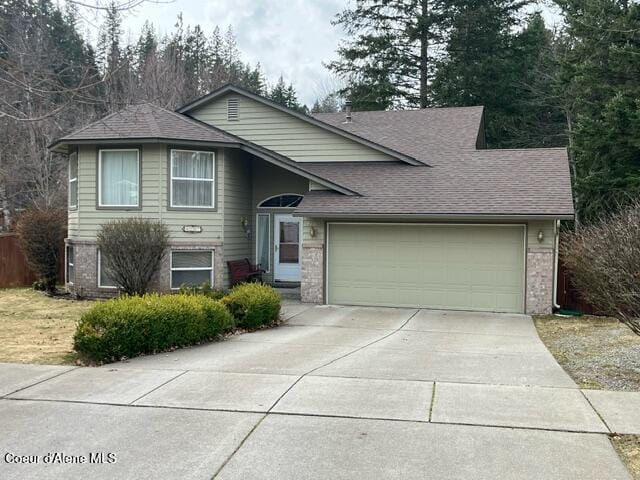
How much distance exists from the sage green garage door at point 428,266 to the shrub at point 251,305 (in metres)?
3.78

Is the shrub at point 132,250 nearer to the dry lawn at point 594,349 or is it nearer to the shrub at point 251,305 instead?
the shrub at point 251,305

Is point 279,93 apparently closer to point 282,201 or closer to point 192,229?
point 282,201

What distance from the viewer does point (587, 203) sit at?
23656mm

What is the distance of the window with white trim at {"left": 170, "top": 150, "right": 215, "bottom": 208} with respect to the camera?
15492 mm

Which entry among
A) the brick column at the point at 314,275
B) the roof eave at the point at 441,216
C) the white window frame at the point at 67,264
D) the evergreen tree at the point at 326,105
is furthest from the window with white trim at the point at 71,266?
the evergreen tree at the point at 326,105

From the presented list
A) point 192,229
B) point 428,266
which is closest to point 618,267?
point 428,266

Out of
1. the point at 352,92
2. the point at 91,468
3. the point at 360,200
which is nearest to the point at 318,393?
the point at 91,468

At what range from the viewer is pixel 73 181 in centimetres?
1664

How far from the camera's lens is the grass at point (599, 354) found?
5.33 m

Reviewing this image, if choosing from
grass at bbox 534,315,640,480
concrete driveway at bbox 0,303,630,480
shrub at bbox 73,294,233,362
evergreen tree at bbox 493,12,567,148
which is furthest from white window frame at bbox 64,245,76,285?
evergreen tree at bbox 493,12,567,148

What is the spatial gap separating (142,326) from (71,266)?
9427mm

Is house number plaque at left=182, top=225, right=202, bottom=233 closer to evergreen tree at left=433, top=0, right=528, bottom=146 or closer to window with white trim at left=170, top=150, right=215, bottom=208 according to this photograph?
window with white trim at left=170, top=150, right=215, bottom=208

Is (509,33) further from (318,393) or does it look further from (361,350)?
(318,393)

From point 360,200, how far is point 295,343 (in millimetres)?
5861
